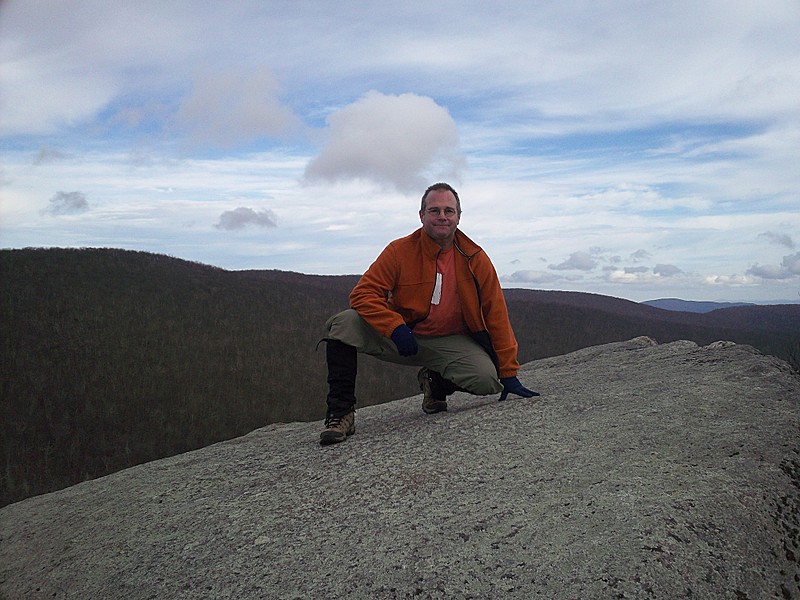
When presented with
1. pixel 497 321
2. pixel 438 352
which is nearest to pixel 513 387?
pixel 497 321

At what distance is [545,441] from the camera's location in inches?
163

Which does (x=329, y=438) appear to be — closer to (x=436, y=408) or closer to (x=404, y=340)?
(x=404, y=340)

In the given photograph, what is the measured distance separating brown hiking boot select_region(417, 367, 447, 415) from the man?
0.48 feet

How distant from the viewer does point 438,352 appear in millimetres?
5422

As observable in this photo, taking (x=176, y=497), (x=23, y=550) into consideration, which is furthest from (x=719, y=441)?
(x=23, y=550)

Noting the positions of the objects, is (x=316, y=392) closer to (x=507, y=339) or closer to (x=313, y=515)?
(x=507, y=339)

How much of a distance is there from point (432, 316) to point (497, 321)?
0.54 metres

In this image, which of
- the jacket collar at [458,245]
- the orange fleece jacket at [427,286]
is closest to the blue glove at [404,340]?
the orange fleece jacket at [427,286]

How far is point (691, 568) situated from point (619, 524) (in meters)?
0.34

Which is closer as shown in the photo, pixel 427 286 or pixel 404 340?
pixel 404 340

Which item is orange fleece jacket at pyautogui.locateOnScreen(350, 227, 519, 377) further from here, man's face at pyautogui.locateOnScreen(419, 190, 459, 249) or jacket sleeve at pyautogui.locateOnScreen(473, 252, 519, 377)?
man's face at pyautogui.locateOnScreen(419, 190, 459, 249)

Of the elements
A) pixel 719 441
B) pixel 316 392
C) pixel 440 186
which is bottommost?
pixel 316 392

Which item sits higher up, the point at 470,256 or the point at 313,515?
the point at 470,256

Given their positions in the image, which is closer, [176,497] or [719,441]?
[719,441]
